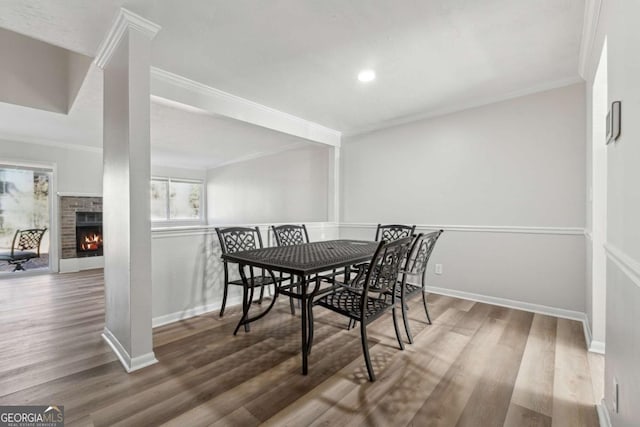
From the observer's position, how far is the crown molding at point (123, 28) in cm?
189

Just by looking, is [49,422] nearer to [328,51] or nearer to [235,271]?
[235,271]

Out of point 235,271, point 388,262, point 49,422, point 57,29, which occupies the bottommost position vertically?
point 49,422

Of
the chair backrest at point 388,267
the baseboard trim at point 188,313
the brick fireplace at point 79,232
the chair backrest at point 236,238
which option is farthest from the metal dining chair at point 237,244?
the brick fireplace at point 79,232

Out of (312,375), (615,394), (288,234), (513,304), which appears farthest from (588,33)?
(288,234)

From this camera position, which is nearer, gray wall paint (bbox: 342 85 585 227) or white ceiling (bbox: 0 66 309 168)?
gray wall paint (bbox: 342 85 585 227)

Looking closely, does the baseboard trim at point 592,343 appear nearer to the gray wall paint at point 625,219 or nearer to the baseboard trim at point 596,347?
the baseboard trim at point 596,347

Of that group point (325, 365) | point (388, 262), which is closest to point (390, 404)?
point (325, 365)

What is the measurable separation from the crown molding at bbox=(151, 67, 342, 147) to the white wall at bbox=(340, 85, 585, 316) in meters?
1.25

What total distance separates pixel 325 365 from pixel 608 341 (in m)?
1.60

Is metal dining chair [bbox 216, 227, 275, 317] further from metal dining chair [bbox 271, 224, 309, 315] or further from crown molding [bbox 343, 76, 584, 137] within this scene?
crown molding [bbox 343, 76, 584, 137]

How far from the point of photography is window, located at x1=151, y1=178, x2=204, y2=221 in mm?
7352

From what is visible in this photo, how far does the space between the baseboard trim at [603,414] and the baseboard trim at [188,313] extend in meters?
3.09

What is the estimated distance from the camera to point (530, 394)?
5.46 ft

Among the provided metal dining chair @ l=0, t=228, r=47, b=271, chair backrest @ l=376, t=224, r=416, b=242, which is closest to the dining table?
chair backrest @ l=376, t=224, r=416, b=242
